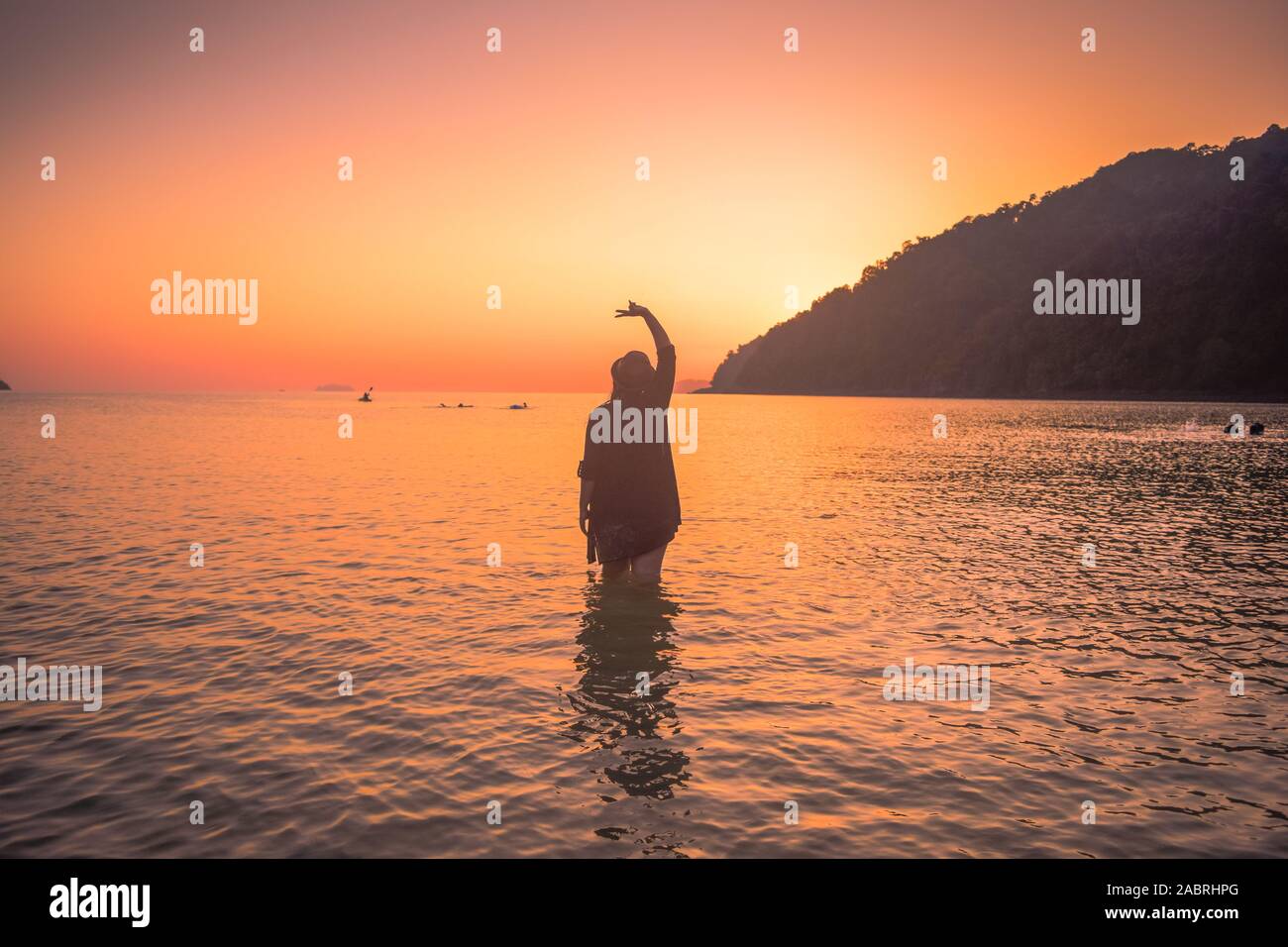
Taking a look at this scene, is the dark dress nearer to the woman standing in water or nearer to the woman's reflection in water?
the woman standing in water

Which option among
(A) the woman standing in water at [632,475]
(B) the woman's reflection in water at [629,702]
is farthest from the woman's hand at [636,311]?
(B) the woman's reflection in water at [629,702]

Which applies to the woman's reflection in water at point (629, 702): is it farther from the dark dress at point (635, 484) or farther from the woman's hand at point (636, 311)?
the woman's hand at point (636, 311)

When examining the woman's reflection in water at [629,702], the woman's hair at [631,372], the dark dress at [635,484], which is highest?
the woman's hair at [631,372]

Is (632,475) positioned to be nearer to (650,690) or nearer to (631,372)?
(631,372)

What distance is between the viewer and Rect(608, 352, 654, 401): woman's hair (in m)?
10.3

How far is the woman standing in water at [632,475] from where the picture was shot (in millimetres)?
10312

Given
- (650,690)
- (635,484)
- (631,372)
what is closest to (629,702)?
(650,690)

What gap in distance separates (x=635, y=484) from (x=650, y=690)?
10.6ft

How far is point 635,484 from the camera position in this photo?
1079 centimetres

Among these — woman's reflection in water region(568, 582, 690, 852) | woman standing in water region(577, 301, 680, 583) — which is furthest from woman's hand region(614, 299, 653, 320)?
woman's reflection in water region(568, 582, 690, 852)

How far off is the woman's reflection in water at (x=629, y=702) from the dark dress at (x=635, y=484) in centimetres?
118
